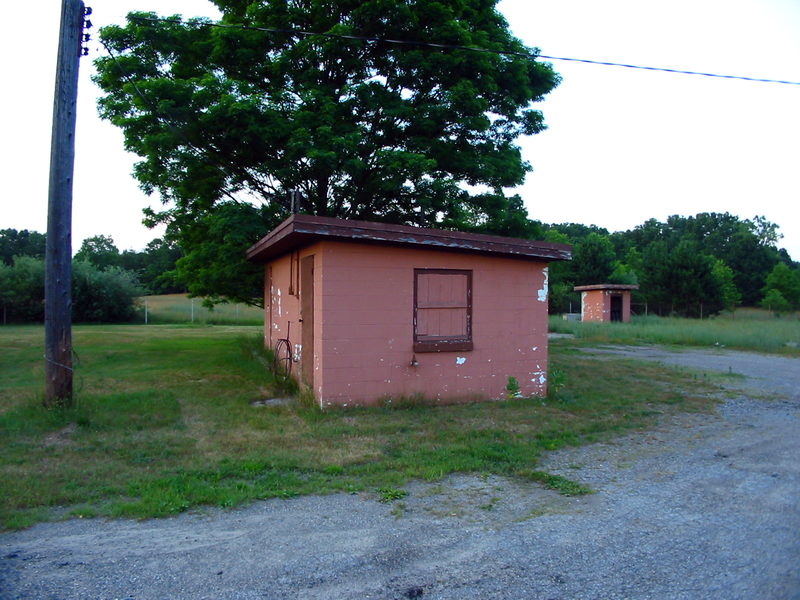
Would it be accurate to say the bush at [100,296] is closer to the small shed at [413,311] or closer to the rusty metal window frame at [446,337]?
the small shed at [413,311]

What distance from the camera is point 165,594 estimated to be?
3285mm

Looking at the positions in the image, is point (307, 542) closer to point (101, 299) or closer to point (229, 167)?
point (229, 167)

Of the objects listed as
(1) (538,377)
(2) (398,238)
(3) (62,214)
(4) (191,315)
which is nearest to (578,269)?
(4) (191,315)

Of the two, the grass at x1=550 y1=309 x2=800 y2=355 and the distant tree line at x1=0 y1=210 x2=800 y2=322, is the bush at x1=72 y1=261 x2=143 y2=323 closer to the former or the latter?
the distant tree line at x1=0 y1=210 x2=800 y2=322

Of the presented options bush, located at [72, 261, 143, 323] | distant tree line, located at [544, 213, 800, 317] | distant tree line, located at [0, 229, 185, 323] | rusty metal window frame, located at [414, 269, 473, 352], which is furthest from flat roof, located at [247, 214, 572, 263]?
distant tree line, located at [544, 213, 800, 317]

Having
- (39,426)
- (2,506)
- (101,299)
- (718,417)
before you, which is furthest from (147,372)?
(101,299)

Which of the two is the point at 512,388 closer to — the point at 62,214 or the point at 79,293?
the point at 62,214

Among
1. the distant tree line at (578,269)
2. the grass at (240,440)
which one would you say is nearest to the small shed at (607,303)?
the distant tree line at (578,269)

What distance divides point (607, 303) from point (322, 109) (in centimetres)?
2780

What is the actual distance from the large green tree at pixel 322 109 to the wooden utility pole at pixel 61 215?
372 centimetres

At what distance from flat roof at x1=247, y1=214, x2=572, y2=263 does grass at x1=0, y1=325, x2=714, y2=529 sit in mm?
2392

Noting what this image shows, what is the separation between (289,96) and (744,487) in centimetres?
1129

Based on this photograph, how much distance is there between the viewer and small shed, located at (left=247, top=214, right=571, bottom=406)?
27.5 ft

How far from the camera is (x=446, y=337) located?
920cm
